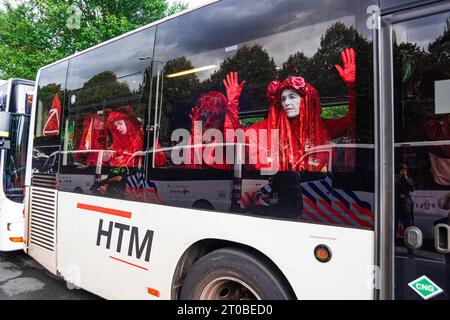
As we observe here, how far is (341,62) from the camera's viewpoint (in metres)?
2.16

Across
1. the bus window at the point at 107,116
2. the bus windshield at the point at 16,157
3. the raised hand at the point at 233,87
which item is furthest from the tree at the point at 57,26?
the raised hand at the point at 233,87

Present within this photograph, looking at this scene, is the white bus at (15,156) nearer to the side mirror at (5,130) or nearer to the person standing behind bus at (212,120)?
the side mirror at (5,130)

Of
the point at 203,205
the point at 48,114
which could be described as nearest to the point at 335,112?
the point at 203,205

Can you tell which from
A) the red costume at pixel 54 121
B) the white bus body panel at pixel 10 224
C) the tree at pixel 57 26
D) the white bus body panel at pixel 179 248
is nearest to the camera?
the white bus body panel at pixel 179 248

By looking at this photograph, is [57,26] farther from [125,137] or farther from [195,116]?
[195,116]

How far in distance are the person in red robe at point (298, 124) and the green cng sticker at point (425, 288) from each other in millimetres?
809

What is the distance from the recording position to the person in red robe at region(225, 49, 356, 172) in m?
2.13

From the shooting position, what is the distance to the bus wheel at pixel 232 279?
2357 millimetres

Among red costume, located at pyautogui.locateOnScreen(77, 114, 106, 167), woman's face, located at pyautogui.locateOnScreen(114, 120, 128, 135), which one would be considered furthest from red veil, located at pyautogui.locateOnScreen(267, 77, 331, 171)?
red costume, located at pyautogui.locateOnScreen(77, 114, 106, 167)

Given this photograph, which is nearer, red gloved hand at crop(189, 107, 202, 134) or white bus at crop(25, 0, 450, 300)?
white bus at crop(25, 0, 450, 300)

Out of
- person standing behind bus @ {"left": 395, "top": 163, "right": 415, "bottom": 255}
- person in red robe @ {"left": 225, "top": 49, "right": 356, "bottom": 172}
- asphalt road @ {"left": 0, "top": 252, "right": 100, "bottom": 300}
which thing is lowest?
asphalt road @ {"left": 0, "top": 252, "right": 100, "bottom": 300}

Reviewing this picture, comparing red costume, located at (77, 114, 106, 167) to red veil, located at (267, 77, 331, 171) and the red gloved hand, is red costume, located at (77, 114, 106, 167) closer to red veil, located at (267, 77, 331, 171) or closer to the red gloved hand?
the red gloved hand

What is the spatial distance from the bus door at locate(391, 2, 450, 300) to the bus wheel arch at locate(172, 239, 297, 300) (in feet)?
2.32
